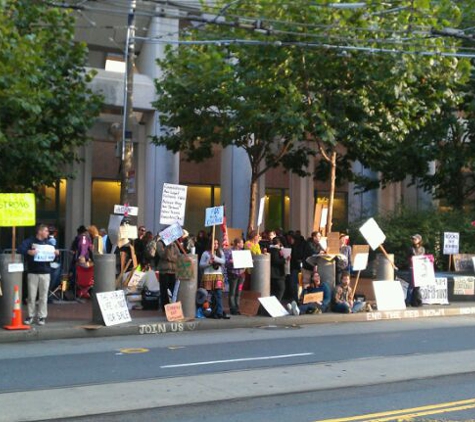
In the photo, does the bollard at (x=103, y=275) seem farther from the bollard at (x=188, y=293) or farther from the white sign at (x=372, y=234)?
the white sign at (x=372, y=234)

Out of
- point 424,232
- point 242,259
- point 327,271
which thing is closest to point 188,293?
point 242,259

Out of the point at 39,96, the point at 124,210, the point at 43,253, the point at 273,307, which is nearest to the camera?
the point at 43,253

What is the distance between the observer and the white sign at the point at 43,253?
551 inches

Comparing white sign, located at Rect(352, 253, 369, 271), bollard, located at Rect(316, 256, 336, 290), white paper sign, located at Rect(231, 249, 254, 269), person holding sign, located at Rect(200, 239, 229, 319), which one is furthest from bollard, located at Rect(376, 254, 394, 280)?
person holding sign, located at Rect(200, 239, 229, 319)

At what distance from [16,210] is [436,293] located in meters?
11.2

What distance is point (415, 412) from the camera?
7.55 m

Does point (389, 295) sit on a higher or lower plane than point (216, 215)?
lower

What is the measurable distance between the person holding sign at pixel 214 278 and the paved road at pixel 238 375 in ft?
4.83

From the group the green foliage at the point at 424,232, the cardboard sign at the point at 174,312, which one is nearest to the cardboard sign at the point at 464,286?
the green foliage at the point at 424,232

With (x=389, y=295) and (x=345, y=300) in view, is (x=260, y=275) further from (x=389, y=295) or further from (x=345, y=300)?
(x=389, y=295)

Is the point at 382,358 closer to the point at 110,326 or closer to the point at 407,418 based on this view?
the point at 407,418

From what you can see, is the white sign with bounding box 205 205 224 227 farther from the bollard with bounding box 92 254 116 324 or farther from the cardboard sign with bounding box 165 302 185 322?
the bollard with bounding box 92 254 116 324

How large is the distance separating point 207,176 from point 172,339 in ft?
55.3

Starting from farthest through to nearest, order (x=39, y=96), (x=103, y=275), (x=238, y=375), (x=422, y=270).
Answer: (x=422, y=270) < (x=39, y=96) < (x=103, y=275) < (x=238, y=375)
